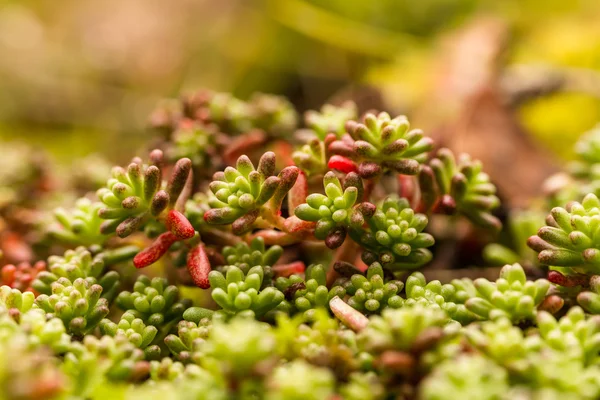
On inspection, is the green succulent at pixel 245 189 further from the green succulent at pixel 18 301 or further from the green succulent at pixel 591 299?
the green succulent at pixel 591 299

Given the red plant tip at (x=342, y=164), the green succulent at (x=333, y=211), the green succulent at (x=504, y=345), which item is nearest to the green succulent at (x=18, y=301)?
the green succulent at (x=333, y=211)

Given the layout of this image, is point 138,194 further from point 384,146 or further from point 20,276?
point 384,146

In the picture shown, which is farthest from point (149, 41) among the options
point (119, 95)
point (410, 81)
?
point (410, 81)

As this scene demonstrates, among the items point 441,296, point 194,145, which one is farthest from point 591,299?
Result: point 194,145

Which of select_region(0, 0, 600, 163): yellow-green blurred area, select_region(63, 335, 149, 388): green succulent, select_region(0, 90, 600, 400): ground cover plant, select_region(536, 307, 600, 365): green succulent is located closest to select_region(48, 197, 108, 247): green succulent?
select_region(0, 90, 600, 400): ground cover plant

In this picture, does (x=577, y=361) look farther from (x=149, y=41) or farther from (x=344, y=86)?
(x=149, y=41)

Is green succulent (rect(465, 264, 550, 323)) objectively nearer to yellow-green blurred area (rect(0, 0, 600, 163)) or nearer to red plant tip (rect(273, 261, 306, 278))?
red plant tip (rect(273, 261, 306, 278))

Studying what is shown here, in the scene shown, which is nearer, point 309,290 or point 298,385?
point 298,385

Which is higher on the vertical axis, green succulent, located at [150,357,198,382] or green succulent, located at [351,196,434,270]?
green succulent, located at [351,196,434,270]
